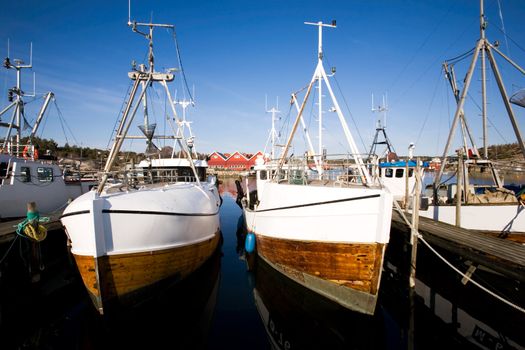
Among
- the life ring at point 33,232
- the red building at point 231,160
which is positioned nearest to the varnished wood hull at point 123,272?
the life ring at point 33,232

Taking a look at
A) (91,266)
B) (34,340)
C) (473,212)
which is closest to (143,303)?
(91,266)

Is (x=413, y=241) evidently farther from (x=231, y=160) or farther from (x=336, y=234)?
(x=231, y=160)

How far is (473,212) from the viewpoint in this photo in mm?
11398

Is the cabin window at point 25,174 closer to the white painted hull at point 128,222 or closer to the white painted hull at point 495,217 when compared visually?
the white painted hull at point 128,222

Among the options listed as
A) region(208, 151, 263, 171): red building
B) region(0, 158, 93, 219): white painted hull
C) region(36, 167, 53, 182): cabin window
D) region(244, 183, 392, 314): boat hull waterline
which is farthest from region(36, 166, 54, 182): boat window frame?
region(208, 151, 263, 171): red building

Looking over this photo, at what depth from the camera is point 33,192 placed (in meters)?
13.6

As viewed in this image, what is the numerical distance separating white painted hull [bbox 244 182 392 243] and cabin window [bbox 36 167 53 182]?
1207cm

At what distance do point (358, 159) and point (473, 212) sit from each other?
6.04 m

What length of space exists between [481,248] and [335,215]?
3596mm

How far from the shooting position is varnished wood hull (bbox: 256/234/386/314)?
7.63 metres

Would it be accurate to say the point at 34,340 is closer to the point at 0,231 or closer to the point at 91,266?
the point at 91,266

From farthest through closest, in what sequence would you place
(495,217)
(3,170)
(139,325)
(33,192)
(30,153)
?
(30,153)
(33,192)
(3,170)
(495,217)
(139,325)

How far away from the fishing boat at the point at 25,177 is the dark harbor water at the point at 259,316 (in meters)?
3.41

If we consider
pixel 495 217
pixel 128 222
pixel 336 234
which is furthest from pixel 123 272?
pixel 495 217
